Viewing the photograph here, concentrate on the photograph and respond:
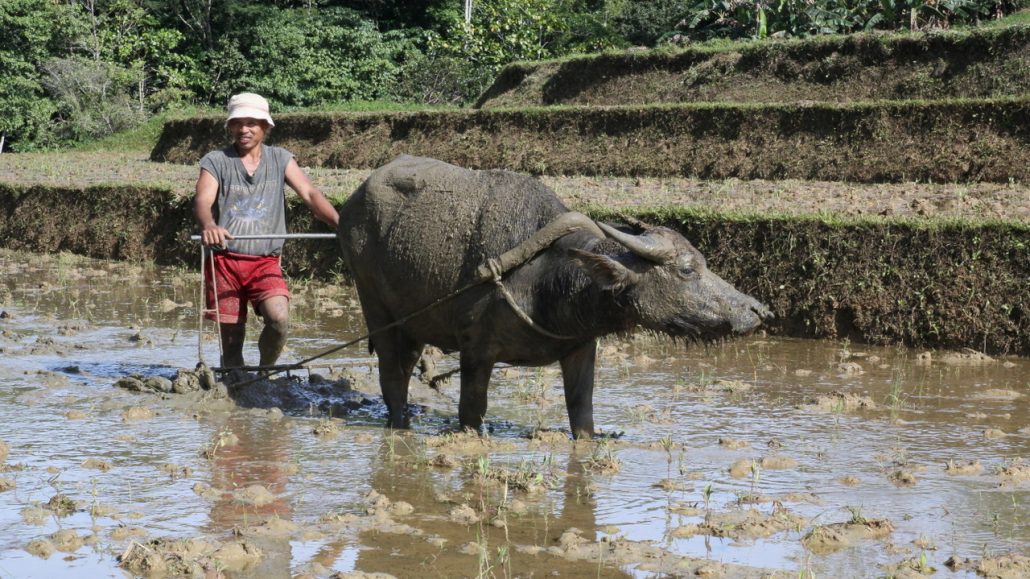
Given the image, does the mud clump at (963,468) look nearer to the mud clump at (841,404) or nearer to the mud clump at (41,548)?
the mud clump at (841,404)

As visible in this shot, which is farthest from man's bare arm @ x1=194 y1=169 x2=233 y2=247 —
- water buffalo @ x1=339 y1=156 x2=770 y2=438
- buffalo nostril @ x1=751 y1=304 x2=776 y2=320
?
buffalo nostril @ x1=751 y1=304 x2=776 y2=320

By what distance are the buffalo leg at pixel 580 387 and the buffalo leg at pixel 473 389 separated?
0.40m

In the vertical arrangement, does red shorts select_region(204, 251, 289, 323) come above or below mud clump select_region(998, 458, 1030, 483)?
above

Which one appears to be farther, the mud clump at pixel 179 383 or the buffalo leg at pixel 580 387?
the mud clump at pixel 179 383

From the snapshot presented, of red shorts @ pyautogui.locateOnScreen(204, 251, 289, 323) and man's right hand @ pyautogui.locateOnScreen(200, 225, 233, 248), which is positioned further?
red shorts @ pyautogui.locateOnScreen(204, 251, 289, 323)

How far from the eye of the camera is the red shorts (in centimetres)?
679

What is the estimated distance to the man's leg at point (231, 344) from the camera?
23.1ft

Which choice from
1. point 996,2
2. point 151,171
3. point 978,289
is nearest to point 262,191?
point 978,289

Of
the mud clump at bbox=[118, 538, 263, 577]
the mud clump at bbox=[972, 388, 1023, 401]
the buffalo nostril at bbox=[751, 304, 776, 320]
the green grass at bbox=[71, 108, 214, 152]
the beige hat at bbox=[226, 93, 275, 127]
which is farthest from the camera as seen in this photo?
the green grass at bbox=[71, 108, 214, 152]

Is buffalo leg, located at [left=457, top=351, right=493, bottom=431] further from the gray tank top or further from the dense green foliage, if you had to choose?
the dense green foliage

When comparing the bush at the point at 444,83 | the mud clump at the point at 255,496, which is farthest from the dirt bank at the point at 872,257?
the bush at the point at 444,83

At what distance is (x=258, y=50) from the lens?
31.2 meters

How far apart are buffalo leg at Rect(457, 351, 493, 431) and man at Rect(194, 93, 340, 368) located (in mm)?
1362

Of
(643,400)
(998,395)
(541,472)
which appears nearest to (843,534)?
(541,472)
